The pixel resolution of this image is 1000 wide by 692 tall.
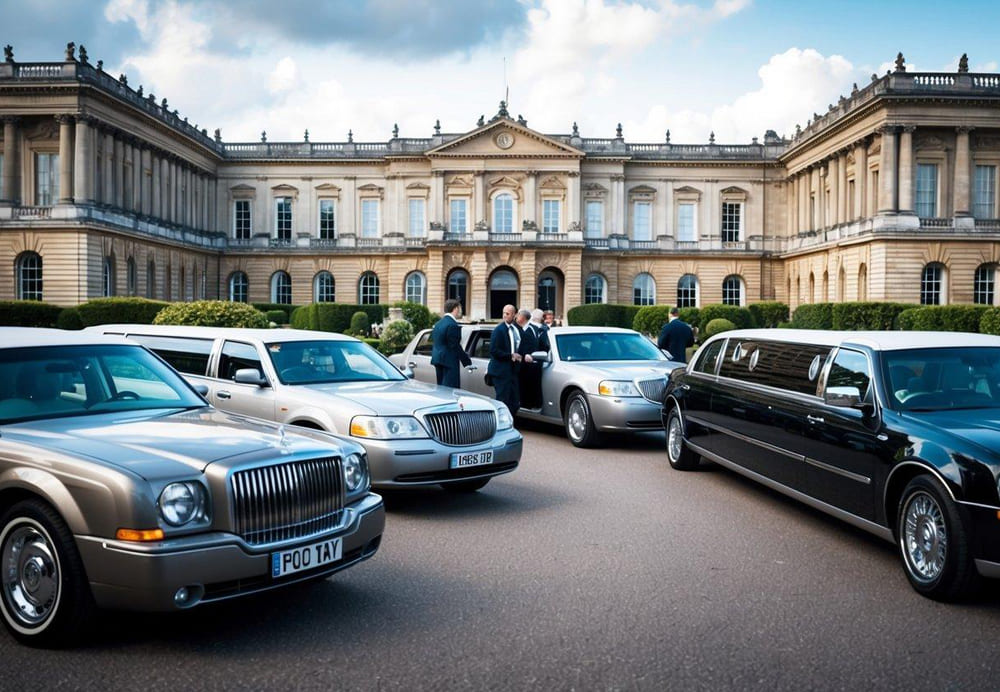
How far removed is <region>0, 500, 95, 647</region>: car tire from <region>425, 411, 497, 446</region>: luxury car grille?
3.88m

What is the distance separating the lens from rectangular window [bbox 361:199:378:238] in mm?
61094

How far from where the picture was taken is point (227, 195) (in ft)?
203

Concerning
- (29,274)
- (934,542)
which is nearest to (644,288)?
(29,274)

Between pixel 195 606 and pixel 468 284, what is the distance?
53.6 m

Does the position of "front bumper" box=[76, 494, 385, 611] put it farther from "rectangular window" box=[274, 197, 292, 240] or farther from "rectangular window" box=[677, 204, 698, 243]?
"rectangular window" box=[274, 197, 292, 240]

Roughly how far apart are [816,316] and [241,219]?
4104cm

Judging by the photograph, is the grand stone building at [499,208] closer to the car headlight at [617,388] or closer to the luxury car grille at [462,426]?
the car headlight at [617,388]

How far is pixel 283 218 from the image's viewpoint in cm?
6222

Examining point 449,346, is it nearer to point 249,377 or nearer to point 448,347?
point 448,347

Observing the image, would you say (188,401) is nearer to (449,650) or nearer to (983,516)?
(449,650)

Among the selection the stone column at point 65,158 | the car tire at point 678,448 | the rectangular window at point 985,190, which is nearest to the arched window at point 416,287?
the stone column at point 65,158

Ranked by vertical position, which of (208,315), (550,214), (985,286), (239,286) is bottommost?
(208,315)

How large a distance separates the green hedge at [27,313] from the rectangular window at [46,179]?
1081cm

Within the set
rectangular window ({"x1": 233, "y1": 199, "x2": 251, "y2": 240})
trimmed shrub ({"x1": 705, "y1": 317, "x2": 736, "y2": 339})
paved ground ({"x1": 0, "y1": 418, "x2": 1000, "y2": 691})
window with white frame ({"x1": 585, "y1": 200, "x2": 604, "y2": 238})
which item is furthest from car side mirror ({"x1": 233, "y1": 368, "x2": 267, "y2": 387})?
rectangular window ({"x1": 233, "y1": 199, "x2": 251, "y2": 240})
